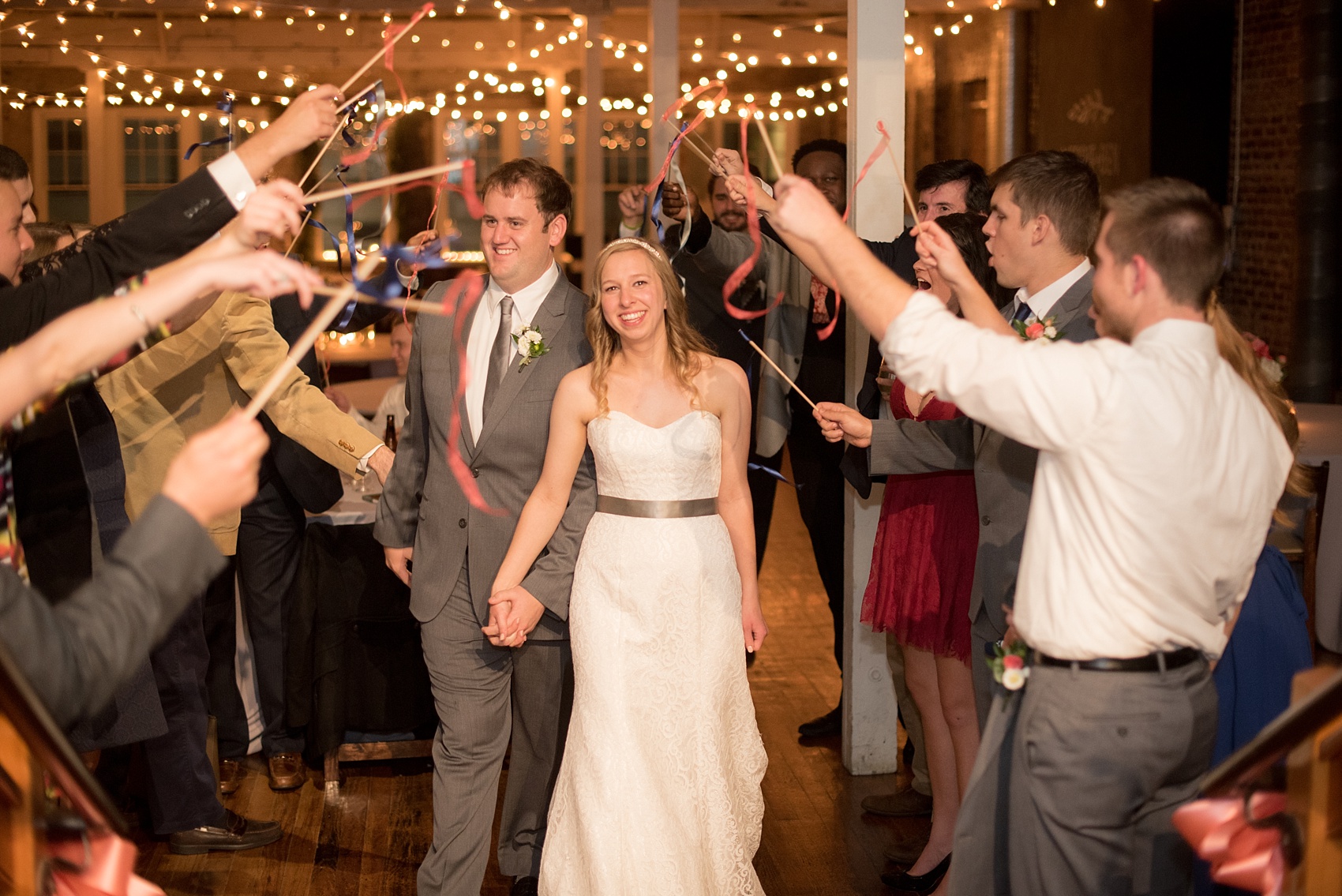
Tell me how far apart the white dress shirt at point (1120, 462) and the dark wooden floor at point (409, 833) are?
163cm

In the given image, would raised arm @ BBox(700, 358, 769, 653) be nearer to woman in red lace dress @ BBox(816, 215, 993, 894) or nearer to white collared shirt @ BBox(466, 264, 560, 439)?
woman in red lace dress @ BBox(816, 215, 993, 894)

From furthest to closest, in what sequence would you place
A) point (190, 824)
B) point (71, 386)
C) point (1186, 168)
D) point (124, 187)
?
point (124, 187) → point (1186, 168) → point (190, 824) → point (71, 386)

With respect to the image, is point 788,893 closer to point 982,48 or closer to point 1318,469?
point 1318,469

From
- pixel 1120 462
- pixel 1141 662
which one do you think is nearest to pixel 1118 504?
pixel 1120 462

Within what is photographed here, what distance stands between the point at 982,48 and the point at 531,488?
9764 mm

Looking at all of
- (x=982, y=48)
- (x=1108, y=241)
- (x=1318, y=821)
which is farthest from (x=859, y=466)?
(x=982, y=48)

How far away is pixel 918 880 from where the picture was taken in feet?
11.0

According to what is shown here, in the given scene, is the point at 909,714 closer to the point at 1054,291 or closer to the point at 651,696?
the point at 651,696

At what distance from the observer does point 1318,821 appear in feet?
5.88

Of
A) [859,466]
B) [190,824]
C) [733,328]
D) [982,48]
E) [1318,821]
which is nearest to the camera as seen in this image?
[1318,821]

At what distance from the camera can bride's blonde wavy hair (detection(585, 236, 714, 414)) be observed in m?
3.06

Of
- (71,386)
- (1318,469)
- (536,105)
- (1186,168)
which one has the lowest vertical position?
(1318,469)

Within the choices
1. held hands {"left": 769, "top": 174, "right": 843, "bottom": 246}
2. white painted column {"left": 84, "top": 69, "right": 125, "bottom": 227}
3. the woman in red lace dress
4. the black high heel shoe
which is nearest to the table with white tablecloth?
the woman in red lace dress

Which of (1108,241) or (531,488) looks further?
(531,488)
